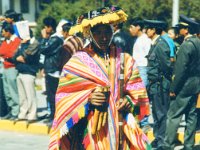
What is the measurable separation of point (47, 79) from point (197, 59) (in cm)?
321

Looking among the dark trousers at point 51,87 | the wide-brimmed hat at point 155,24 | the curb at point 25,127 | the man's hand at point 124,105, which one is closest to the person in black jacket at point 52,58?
the dark trousers at point 51,87

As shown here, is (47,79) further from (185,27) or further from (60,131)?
(60,131)

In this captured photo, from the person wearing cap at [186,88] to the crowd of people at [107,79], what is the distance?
12 mm

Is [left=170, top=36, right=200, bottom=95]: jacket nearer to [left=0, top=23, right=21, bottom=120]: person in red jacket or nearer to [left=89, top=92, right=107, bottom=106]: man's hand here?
[left=89, top=92, right=107, bottom=106]: man's hand

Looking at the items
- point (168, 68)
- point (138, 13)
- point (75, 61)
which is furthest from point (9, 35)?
point (138, 13)

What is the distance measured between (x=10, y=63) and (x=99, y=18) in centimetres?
569

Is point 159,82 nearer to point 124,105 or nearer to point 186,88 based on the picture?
point 186,88

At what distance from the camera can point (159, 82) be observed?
341 inches

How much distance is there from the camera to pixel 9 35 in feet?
35.2

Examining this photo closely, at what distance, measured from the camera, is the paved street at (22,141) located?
930 cm

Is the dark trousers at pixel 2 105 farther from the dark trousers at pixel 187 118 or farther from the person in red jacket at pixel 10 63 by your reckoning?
the dark trousers at pixel 187 118

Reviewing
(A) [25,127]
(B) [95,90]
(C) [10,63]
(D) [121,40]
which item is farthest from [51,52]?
(B) [95,90]

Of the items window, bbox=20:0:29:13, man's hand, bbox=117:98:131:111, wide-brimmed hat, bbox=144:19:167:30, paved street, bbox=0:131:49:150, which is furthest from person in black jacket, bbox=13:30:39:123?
window, bbox=20:0:29:13

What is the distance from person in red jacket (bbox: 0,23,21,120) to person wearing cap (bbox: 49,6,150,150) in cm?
540
